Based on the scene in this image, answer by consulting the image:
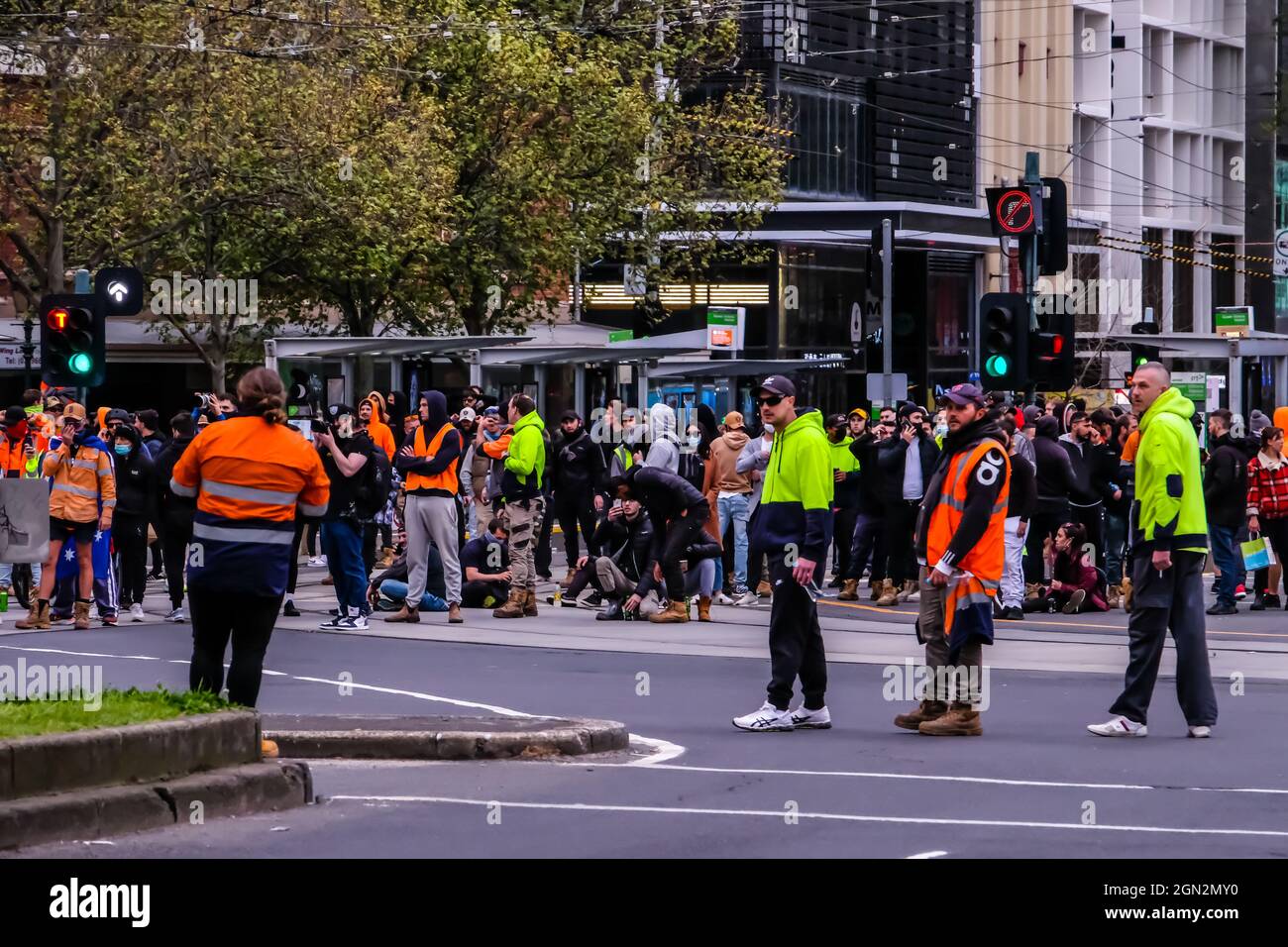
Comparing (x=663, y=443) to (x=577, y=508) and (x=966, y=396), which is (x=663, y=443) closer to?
(x=577, y=508)

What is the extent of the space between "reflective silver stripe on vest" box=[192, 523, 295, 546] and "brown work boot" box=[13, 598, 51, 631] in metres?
8.40

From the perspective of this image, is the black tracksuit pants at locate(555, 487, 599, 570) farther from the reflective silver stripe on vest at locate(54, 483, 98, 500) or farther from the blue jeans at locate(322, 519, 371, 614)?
the reflective silver stripe on vest at locate(54, 483, 98, 500)

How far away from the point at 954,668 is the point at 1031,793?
2.08m

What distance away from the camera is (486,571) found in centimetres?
2052

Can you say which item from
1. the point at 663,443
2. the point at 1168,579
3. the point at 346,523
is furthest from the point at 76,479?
the point at 1168,579

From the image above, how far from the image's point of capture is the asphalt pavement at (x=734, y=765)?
844cm

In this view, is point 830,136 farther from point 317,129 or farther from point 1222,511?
point 1222,511

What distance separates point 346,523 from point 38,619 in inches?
103

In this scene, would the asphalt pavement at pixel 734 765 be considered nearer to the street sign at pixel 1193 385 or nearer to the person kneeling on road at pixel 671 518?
the person kneeling on road at pixel 671 518

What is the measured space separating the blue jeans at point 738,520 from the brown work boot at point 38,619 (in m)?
6.21

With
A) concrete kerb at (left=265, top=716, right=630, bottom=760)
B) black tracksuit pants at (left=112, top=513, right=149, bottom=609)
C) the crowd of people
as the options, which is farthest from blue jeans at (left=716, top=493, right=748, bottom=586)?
concrete kerb at (left=265, top=716, right=630, bottom=760)

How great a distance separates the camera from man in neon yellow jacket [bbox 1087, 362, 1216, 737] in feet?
38.1

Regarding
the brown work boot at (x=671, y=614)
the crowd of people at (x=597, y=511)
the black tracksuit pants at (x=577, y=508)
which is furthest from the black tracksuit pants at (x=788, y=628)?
the black tracksuit pants at (x=577, y=508)
